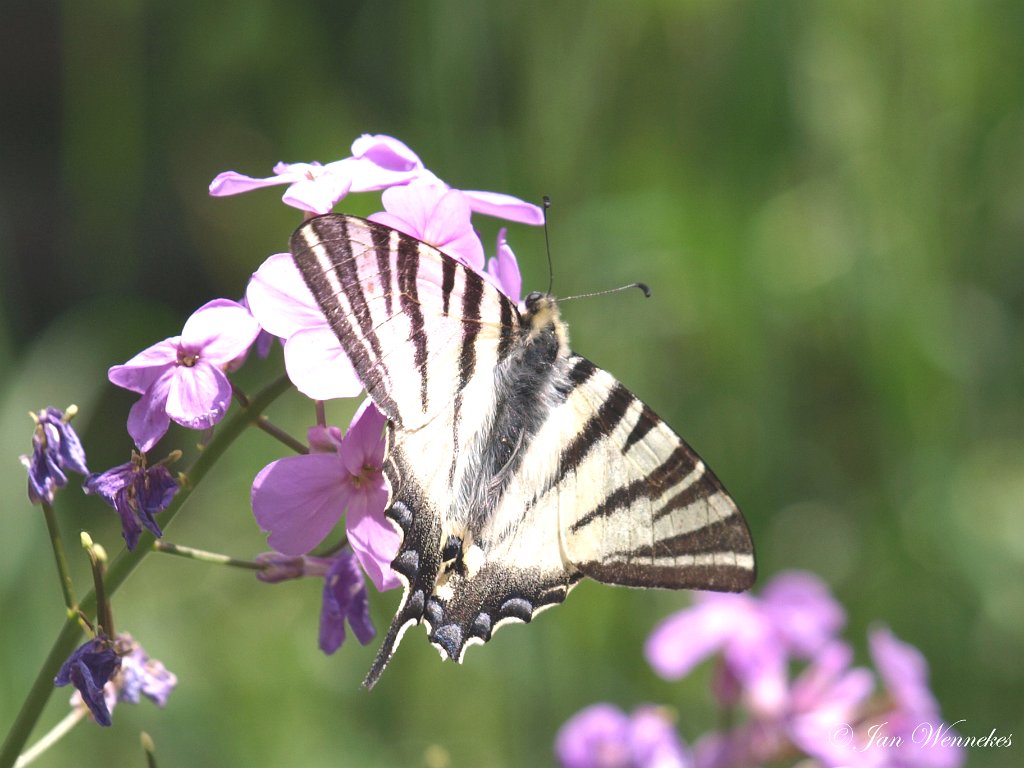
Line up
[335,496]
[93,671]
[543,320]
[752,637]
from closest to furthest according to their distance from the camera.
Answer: [93,671] < [335,496] < [543,320] < [752,637]

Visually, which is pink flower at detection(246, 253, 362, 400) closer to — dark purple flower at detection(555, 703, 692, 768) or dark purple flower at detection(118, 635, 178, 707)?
dark purple flower at detection(118, 635, 178, 707)

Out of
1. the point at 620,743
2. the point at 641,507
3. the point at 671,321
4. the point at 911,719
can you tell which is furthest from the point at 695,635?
the point at 671,321

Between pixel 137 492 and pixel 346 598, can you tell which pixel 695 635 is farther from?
pixel 137 492

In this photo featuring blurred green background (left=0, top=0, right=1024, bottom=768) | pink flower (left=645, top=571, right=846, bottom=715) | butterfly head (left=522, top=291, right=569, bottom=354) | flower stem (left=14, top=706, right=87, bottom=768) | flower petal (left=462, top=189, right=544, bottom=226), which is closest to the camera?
flower stem (left=14, top=706, right=87, bottom=768)

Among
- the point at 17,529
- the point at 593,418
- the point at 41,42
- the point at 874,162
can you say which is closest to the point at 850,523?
the point at 874,162

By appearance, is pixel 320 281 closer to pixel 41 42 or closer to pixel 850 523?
pixel 850 523

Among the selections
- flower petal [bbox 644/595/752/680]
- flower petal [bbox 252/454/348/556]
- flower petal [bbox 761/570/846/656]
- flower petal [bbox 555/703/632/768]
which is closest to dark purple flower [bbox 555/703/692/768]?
flower petal [bbox 555/703/632/768]
